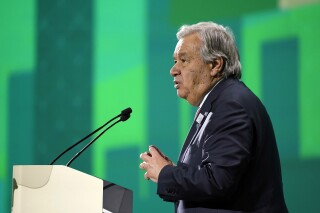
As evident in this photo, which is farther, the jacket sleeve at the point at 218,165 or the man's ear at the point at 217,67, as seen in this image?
the man's ear at the point at 217,67

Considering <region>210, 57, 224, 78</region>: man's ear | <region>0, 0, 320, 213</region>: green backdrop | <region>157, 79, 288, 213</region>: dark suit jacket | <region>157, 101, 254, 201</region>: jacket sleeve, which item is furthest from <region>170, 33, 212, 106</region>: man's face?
<region>0, 0, 320, 213</region>: green backdrop

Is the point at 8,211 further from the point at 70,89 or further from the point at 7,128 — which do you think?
the point at 70,89

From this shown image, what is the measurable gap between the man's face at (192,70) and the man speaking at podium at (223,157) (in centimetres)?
1

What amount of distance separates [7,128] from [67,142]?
0.53m

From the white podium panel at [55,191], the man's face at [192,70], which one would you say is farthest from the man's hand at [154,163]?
the man's face at [192,70]

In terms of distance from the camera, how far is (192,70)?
2.04 metres

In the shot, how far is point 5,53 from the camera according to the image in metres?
3.92

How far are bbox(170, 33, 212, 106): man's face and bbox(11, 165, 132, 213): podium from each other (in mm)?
550

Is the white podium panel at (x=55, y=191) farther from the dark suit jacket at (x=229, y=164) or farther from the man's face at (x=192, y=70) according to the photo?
the man's face at (x=192, y=70)

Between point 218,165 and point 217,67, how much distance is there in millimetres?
447

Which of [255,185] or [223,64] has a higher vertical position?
[223,64]

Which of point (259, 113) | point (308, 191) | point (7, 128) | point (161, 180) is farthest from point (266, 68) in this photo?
point (7, 128)

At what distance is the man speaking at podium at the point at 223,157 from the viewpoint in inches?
66.4

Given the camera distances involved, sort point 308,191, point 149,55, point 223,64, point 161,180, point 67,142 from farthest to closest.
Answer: point 67,142, point 149,55, point 308,191, point 223,64, point 161,180
